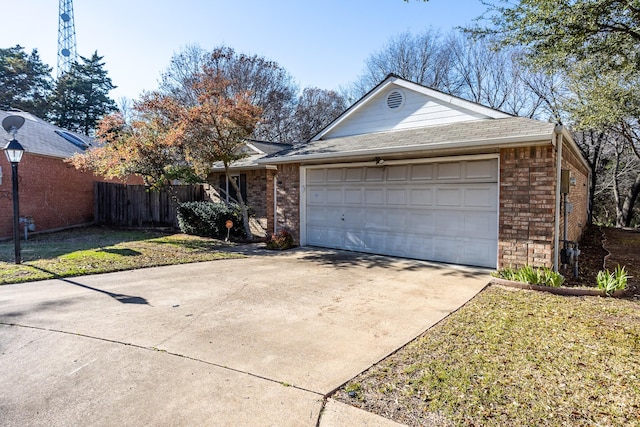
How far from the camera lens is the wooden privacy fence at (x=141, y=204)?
1536cm

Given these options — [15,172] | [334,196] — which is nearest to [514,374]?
[334,196]

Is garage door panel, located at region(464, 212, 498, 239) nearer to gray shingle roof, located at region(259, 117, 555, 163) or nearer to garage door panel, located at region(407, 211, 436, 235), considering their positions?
garage door panel, located at region(407, 211, 436, 235)

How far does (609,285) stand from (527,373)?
381 centimetres

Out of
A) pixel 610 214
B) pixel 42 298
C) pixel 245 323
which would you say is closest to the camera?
pixel 245 323

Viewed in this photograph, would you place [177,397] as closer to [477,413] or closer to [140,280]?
[477,413]

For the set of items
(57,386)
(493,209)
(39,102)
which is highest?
(39,102)

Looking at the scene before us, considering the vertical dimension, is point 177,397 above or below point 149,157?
below

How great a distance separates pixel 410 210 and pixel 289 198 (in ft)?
12.5

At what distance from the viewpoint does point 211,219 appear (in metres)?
12.6

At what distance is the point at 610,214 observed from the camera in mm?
23328

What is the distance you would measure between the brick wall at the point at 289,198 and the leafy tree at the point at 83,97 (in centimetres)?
2748

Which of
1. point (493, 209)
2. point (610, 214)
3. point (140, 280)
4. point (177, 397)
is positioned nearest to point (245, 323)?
point (177, 397)

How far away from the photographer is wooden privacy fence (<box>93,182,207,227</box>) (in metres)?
15.4

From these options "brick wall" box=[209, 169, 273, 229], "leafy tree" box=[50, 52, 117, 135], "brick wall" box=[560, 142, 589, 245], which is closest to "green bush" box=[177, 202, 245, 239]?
"brick wall" box=[209, 169, 273, 229]
